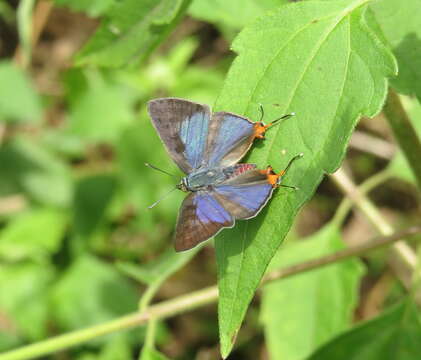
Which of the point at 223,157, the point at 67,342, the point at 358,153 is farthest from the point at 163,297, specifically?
the point at 223,157

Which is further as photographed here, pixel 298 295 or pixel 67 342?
pixel 298 295

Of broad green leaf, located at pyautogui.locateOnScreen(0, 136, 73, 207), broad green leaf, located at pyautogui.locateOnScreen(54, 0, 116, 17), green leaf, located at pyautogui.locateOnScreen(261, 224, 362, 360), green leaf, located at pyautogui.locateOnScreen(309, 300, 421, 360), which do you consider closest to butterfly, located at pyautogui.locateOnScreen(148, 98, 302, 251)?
broad green leaf, located at pyautogui.locateOnScreen(54, 0, 116, 17)

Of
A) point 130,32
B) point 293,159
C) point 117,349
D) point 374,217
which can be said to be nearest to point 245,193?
point 293,159

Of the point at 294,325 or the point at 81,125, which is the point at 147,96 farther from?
the point at 294,325

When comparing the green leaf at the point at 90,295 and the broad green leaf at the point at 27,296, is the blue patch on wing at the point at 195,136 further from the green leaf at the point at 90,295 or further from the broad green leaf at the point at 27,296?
the broad green leaf at the point at 27,296

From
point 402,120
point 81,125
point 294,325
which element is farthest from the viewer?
point 81,125

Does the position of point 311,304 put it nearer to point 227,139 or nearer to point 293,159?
point 227,139

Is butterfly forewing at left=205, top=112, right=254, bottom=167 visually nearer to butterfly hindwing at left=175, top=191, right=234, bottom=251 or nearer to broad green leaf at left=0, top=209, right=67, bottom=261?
butterfly hindwing at left=175, top=191, right=234, bottom=251
